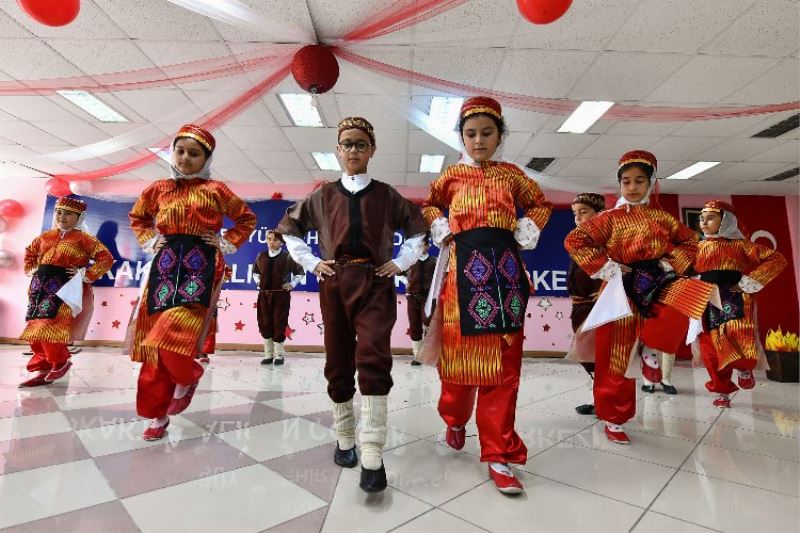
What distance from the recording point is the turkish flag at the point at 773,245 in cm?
652

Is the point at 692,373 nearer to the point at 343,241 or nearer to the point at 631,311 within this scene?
the point at 631,311

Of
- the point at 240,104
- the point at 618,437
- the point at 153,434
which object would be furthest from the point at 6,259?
the point at 618,437

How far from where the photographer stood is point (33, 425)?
209cm

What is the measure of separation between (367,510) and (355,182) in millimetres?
1172

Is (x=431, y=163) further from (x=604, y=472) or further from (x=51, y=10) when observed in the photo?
(x=604, y=472)

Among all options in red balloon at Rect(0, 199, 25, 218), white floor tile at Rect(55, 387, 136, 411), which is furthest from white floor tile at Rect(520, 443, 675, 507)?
red balloon at Rect(0, 199, 25, 218)

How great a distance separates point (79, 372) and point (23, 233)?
4.34 meters

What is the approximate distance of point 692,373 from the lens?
4.94 m

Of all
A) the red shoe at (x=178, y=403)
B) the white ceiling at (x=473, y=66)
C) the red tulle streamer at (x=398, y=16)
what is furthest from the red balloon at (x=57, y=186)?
the red shoe at (x=178, y=403)

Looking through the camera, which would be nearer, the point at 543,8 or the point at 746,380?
the point at 543,8

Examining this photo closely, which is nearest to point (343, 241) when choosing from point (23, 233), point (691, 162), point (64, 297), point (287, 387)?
point (287, 387)

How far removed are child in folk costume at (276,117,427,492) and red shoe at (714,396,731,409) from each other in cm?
286

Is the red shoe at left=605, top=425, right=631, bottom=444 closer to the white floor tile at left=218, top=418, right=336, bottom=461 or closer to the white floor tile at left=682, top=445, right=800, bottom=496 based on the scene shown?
the white floor tile at left=682, top=445, right=800, bottom=496

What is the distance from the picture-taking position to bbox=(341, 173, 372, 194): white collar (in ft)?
5.53
